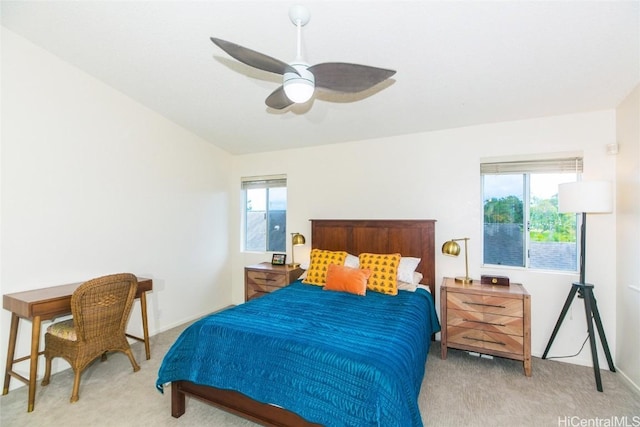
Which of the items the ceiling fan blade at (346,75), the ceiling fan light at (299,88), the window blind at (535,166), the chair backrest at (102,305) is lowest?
the chair backrest at (102,305)

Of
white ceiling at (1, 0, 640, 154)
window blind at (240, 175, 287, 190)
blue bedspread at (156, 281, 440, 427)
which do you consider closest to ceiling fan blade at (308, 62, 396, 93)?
white ceiling at (1, 0, 640, 154)

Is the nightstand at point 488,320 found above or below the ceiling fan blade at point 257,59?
below

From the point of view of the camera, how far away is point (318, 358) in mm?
1711

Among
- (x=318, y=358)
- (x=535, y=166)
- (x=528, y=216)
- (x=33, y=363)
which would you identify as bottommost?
(x=33, y=363)

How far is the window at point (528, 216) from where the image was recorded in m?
2.98

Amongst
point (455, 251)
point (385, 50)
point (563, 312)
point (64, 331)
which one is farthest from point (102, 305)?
point (563, 312)

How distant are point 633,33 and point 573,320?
2.45 meters

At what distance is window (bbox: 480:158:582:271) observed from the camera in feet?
9.79

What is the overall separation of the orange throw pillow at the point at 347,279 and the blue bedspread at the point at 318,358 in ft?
1.21

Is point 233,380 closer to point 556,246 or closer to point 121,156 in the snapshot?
point 121,156

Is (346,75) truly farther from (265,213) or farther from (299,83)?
(265,213)

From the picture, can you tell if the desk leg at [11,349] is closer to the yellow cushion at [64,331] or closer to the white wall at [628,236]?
the yellow cushion at [64,331]

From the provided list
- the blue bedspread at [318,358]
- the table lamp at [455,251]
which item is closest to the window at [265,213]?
the blue bedspread at [318,358]

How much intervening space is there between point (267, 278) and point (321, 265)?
85 centimetres
